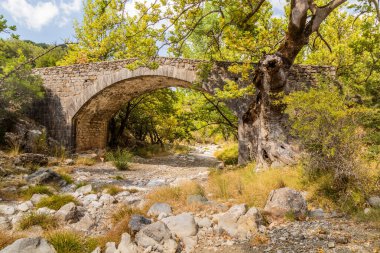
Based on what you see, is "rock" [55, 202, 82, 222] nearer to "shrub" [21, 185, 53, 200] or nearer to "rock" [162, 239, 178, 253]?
"shrub" [21, 185, 53, 200]

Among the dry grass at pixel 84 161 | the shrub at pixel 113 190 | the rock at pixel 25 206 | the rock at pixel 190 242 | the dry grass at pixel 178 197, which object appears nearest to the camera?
the rock at pixel 190 242

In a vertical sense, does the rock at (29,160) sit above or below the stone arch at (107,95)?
below

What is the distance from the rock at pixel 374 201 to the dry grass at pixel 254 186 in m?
1.06

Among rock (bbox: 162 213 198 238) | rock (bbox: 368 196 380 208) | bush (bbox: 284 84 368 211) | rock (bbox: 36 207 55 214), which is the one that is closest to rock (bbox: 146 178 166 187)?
rock (bbox: 36 207 55 214)

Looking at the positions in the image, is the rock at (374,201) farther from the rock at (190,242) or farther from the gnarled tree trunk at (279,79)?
the rock at (190,242)

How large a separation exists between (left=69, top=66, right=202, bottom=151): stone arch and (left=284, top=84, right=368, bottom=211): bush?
4864 mm

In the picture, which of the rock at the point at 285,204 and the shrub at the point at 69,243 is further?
the rock at the point at 285,204

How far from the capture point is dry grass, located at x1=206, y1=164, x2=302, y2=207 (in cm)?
431

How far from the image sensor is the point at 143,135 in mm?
15922

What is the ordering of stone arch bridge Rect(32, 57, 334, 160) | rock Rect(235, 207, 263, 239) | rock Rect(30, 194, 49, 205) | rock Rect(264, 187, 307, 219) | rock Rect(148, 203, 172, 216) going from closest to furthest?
1. rock Rect(235, 207, 263, 239)
2. rock Rect(264, 187, 307, 219)
3. rock Rect(148, 203, 172, 216)
4. rock Rect(30, 194, 49, 205)
5. stone arch bridge Rect(32, 57, 334, 160)

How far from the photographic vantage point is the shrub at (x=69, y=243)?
2991 millimetres

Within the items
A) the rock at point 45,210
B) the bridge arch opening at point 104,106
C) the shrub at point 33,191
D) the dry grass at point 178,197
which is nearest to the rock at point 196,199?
the dry grass at point 178,197

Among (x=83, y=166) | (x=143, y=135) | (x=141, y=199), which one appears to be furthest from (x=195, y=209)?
(x=143, y=135)

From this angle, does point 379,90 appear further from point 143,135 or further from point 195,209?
point 143,135
